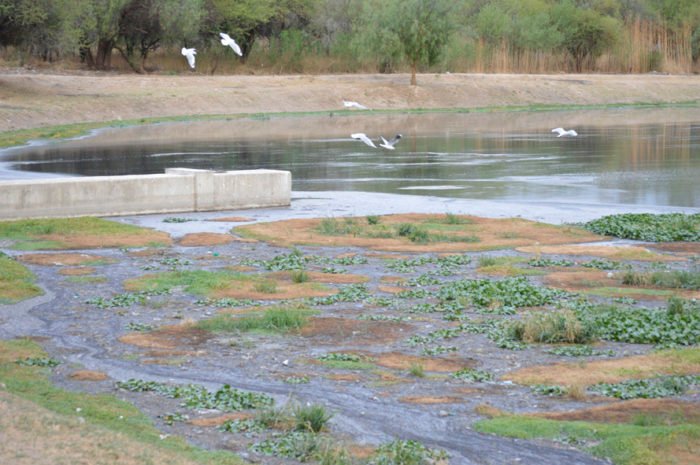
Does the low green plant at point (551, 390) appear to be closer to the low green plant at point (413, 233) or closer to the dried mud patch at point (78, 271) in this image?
the dried mud patch at point (78, 271)

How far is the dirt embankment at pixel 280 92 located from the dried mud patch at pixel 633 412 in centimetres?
4432

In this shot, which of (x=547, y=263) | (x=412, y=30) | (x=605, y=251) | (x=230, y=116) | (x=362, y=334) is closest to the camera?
(x=362, y=334)

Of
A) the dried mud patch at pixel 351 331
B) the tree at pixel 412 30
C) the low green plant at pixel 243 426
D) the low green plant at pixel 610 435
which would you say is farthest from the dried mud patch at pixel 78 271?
the tree at pixel 412 30

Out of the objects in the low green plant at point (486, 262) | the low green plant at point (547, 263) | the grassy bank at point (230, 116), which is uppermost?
the grassy bank at point (230, 116)

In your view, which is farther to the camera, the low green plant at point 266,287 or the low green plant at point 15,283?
the low green plant at point 266,287

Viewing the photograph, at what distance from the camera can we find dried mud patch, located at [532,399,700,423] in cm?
1098

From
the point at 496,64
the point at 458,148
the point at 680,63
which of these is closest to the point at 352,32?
the point at 496,64

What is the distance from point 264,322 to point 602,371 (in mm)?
4449

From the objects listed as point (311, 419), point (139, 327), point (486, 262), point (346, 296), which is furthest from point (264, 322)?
point (486, 262)

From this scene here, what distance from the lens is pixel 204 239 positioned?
23.2m

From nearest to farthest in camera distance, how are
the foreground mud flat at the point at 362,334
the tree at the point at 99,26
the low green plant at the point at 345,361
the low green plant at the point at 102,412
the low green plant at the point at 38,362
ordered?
the low green plant at the point at 102,412 < the foreground mud flat at the point at 362,334 < the low green plant at the point at 38,362 < the low green plant at the point at 345,361 < the tree at the point at 99,26

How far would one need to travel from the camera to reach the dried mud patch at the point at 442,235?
22.8 metres

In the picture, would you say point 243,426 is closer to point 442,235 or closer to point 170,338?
point 170,338

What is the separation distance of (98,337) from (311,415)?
496 centimetres
